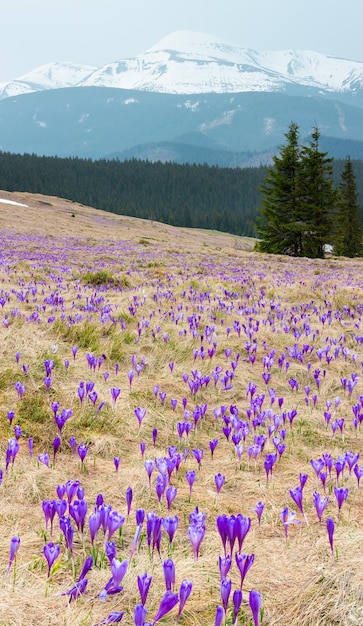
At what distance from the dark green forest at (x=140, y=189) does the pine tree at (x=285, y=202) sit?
94925 mm

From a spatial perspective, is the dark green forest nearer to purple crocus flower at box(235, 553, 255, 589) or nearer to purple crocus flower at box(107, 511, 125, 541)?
purple crocus flower at box(107, 511, 125, 541)

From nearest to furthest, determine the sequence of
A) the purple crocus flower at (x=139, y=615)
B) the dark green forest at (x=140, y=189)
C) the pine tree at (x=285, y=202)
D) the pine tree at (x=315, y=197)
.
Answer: the purple crocus flower at (x=139, y=615)
the pine tree at (x=285, y=202)
the pine tree at (x=315, y=197)
the dark green forest at (x=140, y=189)

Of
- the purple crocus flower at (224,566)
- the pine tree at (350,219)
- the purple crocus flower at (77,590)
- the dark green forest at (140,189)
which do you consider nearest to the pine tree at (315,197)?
the pine tree at (350,219)

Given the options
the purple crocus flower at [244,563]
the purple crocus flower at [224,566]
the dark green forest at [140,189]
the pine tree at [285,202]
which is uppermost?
the dark green forest at [140,189]

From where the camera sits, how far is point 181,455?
3.15 m

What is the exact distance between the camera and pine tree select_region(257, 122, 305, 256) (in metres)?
38.4

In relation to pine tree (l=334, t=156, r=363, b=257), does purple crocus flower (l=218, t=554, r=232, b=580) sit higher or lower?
lower

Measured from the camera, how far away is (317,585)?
1866mm

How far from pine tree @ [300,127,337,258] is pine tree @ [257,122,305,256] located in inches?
23.5

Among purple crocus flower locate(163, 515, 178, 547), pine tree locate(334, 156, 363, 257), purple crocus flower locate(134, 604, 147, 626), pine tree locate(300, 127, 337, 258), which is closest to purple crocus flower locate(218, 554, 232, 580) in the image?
purple crocus flower locate(163, 515, 178, 547)

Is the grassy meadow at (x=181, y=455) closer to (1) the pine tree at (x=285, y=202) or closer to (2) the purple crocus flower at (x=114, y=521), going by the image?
(2) the purple crocus flower at (x=114, y=521)

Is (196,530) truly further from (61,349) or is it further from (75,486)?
(61,349)

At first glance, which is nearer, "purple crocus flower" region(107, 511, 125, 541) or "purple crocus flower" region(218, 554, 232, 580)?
"purple crocus flower" region(218, 554, 232, 580)

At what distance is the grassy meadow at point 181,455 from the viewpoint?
190cm
